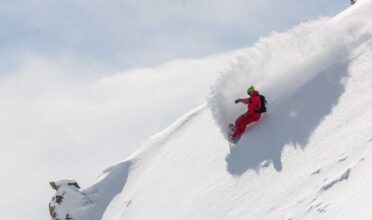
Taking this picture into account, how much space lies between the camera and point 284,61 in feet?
61.4

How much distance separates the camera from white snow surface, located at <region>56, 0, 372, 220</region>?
12.3m

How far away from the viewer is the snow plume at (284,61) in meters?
17.2

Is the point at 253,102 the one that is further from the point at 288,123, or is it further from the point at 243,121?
the point at 288,123

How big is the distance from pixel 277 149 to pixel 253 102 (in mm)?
2072

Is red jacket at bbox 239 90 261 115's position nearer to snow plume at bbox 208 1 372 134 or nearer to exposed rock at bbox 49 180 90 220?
snow plume at bbox 208 1 372 134

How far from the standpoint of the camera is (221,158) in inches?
695

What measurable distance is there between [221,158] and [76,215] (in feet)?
25.9

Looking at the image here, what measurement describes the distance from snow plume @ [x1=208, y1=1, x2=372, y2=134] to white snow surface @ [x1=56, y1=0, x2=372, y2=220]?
38 mm

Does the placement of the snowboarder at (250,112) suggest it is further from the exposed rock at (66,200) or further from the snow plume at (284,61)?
the exposed rock at (66,200)

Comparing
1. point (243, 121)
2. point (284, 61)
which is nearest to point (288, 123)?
point (243, 121)

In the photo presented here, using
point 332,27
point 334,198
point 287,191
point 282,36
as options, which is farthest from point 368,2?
point 334,198

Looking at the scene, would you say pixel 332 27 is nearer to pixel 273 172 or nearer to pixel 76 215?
pixel 273 172

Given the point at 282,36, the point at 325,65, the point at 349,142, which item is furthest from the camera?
the point at 282,36

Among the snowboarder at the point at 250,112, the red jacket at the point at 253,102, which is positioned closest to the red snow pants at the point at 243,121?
the snowboarder at the point at 250,112
